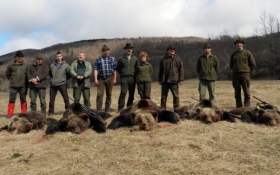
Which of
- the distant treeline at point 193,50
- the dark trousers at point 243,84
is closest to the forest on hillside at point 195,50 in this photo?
the distant treeline at point 193,50

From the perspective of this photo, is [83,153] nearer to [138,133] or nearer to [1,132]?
[138,133]

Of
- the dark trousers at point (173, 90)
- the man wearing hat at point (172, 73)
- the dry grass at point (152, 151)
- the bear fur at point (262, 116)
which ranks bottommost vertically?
the dry grass at point (152, 151)

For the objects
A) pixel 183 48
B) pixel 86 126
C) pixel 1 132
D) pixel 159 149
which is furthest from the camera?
pixel 183 48

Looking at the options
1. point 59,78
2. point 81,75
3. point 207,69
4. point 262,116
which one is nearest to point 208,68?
point 207,69

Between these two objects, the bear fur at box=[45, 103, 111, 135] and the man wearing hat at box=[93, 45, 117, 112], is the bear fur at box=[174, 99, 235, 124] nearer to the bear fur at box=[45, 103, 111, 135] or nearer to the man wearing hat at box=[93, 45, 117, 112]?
the bear fur at box=[45, 103, 111, 135]

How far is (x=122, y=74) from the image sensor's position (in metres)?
9.35

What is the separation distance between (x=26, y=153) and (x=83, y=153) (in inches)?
40.3

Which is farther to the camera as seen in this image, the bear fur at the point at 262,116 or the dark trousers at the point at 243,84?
the dark trousers at the point at 243,84

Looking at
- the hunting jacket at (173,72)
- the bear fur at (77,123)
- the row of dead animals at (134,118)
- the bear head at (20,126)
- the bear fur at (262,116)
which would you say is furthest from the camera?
the hunting jacket at (173,72)

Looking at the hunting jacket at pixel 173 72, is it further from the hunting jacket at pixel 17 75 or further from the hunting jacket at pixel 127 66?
the hunting jacket at pixel 17 75

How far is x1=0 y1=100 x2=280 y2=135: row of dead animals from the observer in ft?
21.8

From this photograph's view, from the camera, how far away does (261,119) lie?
721cm

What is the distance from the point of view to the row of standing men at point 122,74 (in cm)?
911

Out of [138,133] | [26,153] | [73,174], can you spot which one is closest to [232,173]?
[73,174]
